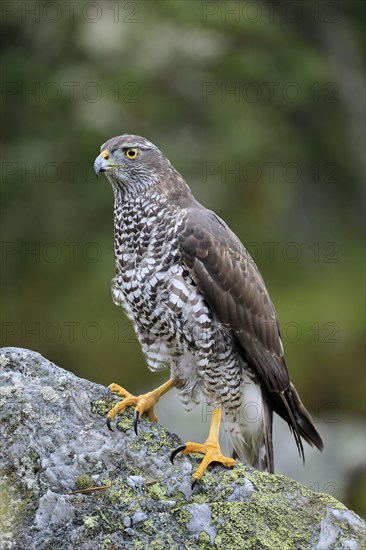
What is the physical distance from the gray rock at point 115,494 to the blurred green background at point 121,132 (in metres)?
6.27

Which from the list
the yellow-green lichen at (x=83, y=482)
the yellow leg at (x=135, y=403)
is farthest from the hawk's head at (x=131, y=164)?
the yellow-green lichen at (x=83, y=482)

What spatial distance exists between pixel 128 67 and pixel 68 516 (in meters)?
8.50

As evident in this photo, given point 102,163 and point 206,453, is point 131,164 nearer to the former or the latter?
point 102,163

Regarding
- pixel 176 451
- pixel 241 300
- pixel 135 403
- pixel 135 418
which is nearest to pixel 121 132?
pixel 241 300

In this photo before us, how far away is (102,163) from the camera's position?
18.4 ft

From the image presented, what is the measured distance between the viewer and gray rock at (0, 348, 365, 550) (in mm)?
3848

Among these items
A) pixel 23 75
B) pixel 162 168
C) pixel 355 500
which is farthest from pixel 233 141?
pixel 162 168

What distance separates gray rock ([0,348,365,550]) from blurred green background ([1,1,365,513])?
627 centimetres

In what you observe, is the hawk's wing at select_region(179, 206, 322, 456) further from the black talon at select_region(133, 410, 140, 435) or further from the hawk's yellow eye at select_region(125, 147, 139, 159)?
the black talon at select_region(133, 410, 140, 435)

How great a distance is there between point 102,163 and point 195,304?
113cm

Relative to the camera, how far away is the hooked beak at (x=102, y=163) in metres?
5.56

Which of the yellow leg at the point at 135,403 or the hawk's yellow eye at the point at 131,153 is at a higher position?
the hawk's yellow eye at the point at 131,153

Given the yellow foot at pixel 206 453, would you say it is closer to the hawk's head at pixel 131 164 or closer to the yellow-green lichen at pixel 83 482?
the yellow-green lichen at pixel 83 482

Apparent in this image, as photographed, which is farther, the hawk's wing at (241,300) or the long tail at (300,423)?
the long tail at (300,423)
